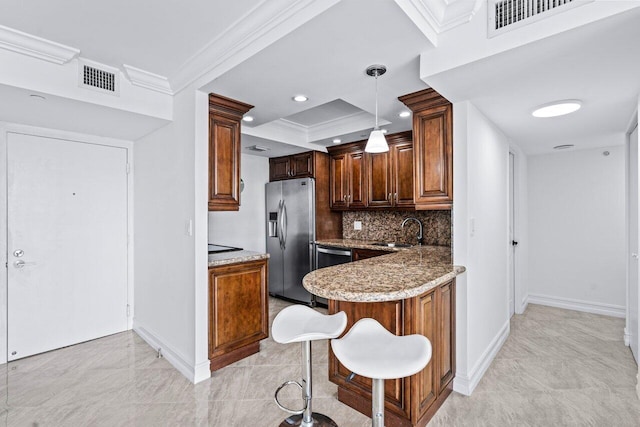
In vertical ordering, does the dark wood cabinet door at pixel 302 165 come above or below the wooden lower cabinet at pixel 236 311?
above

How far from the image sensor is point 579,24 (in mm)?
1417

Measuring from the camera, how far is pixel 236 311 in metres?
2.80

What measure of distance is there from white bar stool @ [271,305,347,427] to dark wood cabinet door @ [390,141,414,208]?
2470 millimetres

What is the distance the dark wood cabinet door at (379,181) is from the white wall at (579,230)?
7.23ft

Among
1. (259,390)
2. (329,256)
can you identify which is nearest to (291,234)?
(329,256)

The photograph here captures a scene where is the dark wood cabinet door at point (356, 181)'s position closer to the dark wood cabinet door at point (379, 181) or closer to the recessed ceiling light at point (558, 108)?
the dark wood cabinet door at point (379, 181)

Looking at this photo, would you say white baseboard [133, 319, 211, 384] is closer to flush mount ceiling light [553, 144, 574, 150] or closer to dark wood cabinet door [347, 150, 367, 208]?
dark wood cabinet door [347, 150, 367, 208]

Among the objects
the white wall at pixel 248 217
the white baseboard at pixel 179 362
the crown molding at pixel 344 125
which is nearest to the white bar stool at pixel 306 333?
the white baseboard at pixel 179 362

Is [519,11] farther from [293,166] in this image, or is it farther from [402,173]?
[293,166]

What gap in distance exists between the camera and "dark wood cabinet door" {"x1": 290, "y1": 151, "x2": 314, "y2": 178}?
15.0ft

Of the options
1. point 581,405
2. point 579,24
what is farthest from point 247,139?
point 581,405

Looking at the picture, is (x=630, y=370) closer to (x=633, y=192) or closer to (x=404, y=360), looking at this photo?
(x=633, y=192)

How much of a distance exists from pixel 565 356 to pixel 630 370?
42 centimetres

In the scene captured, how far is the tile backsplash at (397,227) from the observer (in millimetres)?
3893
